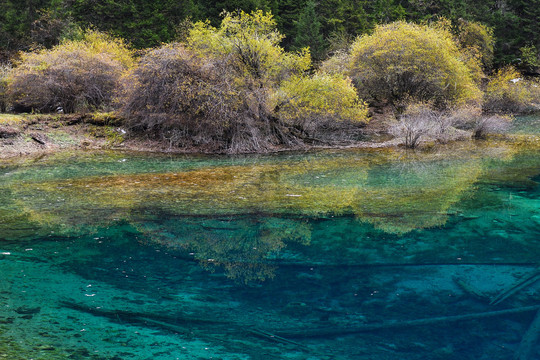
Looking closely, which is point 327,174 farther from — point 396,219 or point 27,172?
point 27,172

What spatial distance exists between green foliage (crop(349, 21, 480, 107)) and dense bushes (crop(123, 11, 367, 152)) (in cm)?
654

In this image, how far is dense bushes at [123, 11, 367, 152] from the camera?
2077 centimetres

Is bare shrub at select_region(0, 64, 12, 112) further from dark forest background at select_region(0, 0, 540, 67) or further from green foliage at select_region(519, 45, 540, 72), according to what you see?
green foliage at select_region(519, 45, 540, 72)

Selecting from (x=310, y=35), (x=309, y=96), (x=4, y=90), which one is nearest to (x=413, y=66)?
(x=309, y=96)

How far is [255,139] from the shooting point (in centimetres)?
2119

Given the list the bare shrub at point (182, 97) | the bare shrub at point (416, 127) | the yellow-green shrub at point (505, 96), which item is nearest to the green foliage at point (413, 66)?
the bare shrub at point (416, 127)

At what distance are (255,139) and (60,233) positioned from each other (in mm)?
13205

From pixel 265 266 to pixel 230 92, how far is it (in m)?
14.1

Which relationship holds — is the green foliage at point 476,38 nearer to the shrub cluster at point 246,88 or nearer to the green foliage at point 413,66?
the green foliage at point 413,66

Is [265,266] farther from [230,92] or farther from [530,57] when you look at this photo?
[530,57]

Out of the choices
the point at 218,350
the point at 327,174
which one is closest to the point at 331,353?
the point at 218,350

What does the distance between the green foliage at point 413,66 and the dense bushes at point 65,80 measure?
49.8ft

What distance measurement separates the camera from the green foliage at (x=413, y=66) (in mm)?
26781

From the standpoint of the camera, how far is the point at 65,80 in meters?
24.6
